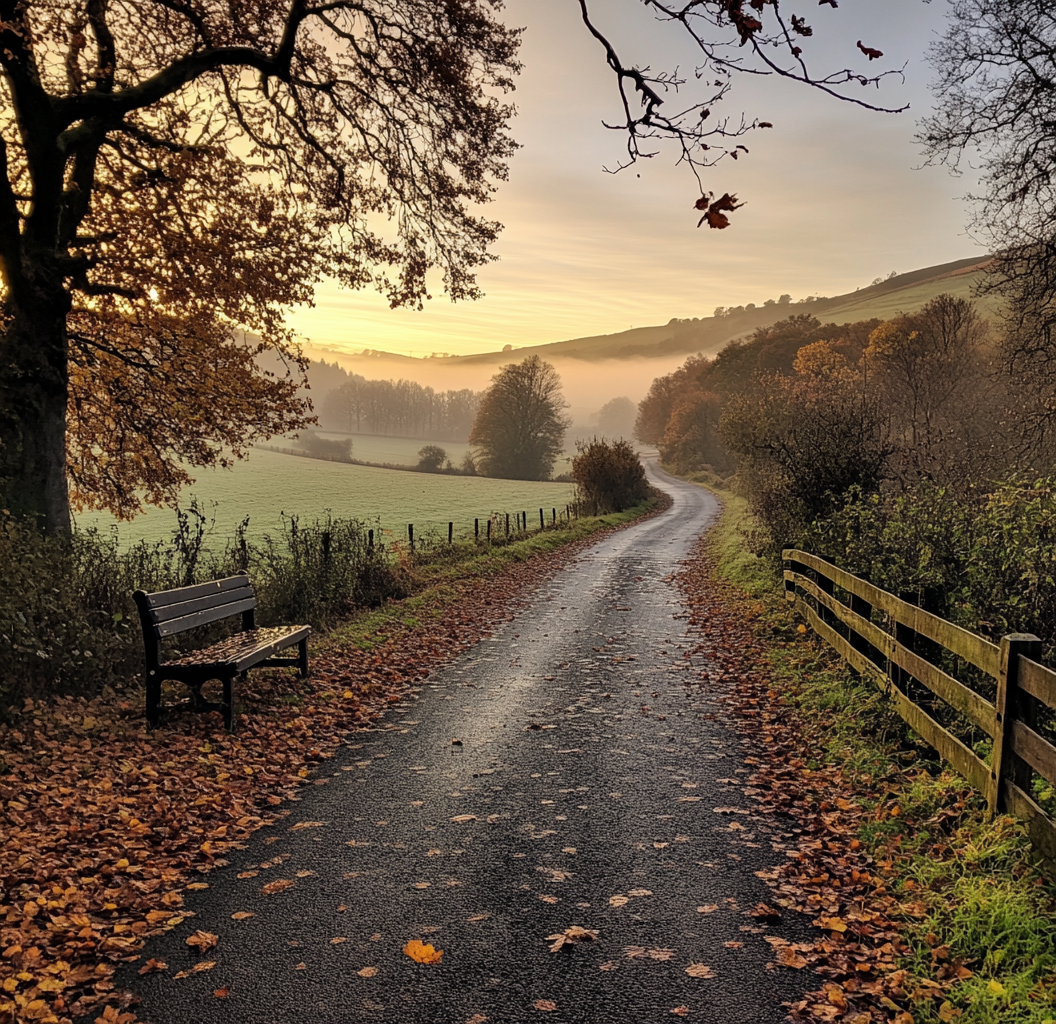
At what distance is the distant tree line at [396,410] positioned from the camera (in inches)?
5512

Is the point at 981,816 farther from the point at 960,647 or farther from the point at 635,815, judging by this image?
the point at 635,815

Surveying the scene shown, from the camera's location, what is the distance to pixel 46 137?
940cm

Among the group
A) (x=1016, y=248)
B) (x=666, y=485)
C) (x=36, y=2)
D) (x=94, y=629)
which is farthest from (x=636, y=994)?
(x=666, y=485)

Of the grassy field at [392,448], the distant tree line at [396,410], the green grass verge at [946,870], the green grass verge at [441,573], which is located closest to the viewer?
the green grass verge at [946,870]

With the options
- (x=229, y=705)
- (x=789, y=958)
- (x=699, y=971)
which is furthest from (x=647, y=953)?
(x=229, y=705)

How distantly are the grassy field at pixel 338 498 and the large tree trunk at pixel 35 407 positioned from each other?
1834 centimetres

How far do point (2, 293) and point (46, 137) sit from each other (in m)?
2.07

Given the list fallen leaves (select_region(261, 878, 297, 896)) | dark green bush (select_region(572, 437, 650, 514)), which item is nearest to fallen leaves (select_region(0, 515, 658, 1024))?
fallen leaves (select_region(261, 878, 297, 896))

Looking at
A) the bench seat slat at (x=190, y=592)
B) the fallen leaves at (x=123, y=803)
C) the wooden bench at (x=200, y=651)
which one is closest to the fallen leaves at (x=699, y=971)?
the fallen leaves at (x=123, y=803)

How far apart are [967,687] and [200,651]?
22.9 ft

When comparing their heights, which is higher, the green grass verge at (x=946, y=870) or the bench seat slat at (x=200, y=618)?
the bench seat slat at (x=200, y=618)

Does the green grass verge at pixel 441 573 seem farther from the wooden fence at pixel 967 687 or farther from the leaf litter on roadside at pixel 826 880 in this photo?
the wooden fence at pixel 967 687

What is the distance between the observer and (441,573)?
17562 millimetres

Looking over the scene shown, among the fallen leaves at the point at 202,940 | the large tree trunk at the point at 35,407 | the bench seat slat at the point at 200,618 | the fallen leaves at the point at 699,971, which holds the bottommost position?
the fallen leaves at the point at 202,940
